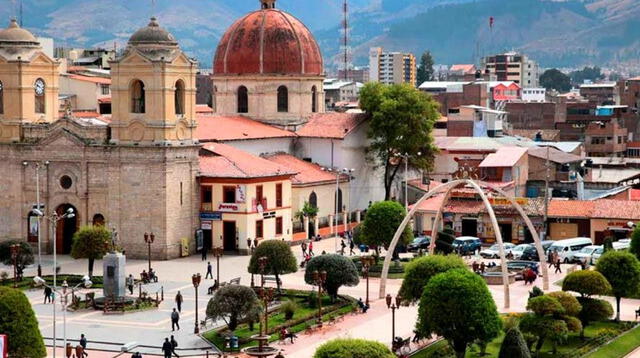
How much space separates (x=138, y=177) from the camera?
7712 cm

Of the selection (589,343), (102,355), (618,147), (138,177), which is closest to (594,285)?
(589,343)

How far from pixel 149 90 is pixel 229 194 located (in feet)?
24.9

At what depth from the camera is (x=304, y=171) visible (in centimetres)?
8931

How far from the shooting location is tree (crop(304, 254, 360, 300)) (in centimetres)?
6062

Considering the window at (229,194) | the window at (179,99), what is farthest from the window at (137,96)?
the window at (229,194)

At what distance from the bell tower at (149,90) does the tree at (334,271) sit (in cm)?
1873

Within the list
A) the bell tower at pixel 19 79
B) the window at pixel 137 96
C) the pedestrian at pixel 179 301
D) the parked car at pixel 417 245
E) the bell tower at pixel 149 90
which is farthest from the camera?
the bell tower at pixel 19 79

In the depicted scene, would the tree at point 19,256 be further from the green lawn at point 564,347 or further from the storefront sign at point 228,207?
the green lawn at point 564,347

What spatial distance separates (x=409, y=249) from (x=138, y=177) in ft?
54.2

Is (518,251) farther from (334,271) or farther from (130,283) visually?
(130,283)

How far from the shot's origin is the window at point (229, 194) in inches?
3083

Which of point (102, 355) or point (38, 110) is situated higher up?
point (38, 110)

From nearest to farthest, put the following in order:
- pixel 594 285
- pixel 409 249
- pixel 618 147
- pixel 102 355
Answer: pixel 102 355 → pixel 594 285 → pixel 409 249 → pixel 618 147

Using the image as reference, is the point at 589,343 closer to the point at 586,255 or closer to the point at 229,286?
the point at 229,286
